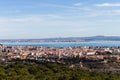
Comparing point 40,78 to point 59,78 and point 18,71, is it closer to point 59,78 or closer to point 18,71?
point 59,78

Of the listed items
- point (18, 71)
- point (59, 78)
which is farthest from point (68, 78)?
Result: point (18, 71)

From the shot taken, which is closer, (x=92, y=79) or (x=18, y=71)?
(x=92, y=79)

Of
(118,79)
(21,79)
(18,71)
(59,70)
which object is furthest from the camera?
(59,70)

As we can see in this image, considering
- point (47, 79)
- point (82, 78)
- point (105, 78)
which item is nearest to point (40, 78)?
point (47, 79)

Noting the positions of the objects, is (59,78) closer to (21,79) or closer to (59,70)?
(21,79)

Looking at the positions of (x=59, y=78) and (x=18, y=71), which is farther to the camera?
(x=18, y=71)

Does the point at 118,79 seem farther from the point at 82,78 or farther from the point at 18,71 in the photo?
the point at 18,71

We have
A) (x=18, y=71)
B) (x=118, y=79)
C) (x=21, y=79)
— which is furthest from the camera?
(x=18, y=71)

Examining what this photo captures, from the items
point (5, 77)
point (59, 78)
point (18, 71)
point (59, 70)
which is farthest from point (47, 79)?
point (59, 70)

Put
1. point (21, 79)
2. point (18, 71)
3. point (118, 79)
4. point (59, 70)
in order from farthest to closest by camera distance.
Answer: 1. point (59, 70)
2. point (18, 71)
3. point (118, 79)
4. point (21, 79)
